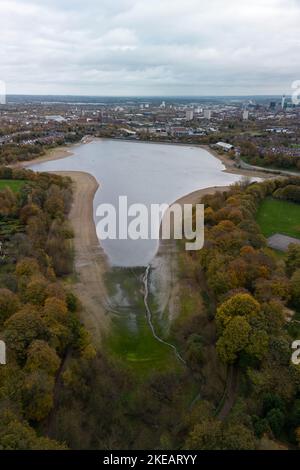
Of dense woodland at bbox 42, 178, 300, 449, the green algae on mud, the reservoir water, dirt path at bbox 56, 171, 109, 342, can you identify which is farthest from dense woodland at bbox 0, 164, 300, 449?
the reservoir water

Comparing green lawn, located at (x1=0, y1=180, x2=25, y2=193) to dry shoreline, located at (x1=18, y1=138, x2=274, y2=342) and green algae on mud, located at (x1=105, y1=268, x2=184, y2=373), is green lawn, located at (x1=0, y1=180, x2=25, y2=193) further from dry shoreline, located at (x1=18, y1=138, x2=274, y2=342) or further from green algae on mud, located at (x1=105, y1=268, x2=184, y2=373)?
green algae on mud, located at (x1=105, y1=268, x2=184, y2=373)

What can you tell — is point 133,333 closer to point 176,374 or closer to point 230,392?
point 176,374

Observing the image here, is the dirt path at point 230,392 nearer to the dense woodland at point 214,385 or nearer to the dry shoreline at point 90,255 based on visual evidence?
the dense woodland at point 214,385

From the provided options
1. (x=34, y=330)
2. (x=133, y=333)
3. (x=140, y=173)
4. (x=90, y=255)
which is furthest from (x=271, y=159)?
(x=34, y=330)

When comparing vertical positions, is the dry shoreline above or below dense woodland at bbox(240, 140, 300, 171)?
below

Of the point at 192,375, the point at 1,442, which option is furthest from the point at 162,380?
the point at 1,442

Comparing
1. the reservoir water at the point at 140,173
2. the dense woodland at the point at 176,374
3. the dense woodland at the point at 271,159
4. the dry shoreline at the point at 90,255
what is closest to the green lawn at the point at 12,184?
the dry shoreline at the point at 90,255
